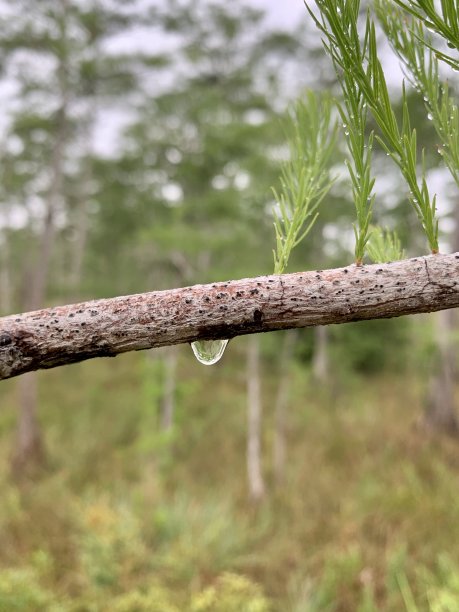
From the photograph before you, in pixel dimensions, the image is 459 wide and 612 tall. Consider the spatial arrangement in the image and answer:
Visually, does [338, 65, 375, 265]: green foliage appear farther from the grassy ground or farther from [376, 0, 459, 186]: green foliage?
the grassy ground

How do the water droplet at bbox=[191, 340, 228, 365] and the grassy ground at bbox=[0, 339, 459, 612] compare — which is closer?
the water droplet at bbox=[191, 340, 228, 365]

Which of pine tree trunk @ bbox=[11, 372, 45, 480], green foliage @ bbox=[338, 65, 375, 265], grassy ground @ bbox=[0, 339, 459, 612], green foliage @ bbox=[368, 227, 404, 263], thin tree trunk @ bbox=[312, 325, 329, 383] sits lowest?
grassy ground @ bbox=[0, 339, 459, 612]

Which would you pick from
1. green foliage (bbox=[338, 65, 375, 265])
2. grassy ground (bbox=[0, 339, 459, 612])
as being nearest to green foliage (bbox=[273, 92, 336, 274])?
green foliage (bbox=[338, 65, 375, 265])

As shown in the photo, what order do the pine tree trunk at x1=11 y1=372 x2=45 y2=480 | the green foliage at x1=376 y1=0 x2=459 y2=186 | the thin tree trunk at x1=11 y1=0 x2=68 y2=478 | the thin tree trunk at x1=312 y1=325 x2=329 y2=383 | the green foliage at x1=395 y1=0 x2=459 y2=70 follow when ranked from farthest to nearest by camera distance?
the thin tree trunk at x1=312 y1=325 x2=329 y2=383 < the pine tree trunk at x1=11 y1=372 x2=45 y2=480 < the thin tree trunk at x1=11 y1=0 x2=68 y2=478 < the green foliage at x1=376 y1=0 x2=459 y2=186 < the green foliage at x1=395 y1=0 x2=459 y2=70

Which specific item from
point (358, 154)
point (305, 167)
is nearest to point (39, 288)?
point (305, 167)

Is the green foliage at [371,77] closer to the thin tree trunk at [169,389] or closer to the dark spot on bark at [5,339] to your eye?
the dark spot on bark at [5,339]

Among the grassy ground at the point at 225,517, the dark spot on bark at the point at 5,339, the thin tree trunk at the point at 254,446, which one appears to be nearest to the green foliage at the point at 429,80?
the dark spot on bark at the point at 5,339
